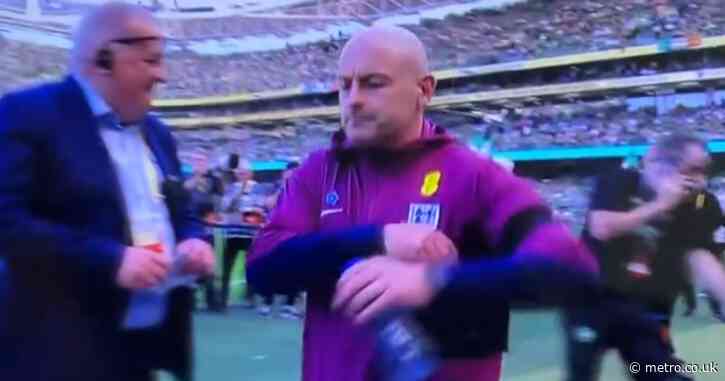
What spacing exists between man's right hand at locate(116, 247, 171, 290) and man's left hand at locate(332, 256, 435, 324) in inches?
23.5

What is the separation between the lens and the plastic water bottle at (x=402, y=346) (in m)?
0.97

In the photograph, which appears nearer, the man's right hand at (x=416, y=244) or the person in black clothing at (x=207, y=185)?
the man's right hand at (x=416, y=244)

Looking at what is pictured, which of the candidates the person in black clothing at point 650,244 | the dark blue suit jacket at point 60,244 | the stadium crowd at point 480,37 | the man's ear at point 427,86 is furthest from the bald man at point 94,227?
the stadium crowd at point 480,37

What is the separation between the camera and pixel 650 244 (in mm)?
3184

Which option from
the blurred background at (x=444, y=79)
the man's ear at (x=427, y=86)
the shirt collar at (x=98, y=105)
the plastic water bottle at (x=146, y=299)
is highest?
the man's ear at (x=427, y=86)

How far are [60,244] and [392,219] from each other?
58 cm

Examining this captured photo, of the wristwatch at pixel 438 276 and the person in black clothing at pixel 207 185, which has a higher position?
the wristwatch at pixel 438 276

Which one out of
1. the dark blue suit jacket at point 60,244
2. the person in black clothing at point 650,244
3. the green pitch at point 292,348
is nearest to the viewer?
the dark blue suit jacket at point 60,244

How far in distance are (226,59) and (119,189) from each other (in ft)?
20.5

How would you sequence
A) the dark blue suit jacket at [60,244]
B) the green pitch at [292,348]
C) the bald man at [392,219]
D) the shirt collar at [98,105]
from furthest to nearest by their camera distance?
the green pitch at [292,348] → the shirt collar at [98,105] → the dark blue suit jacket at [60,244] → the bald man at [392,219]

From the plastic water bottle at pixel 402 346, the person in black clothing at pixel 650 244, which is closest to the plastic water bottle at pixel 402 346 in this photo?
the plastic water bottle at pixel 402 346

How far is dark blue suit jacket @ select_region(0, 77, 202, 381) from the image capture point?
1467 mm

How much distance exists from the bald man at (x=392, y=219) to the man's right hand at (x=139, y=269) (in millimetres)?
298

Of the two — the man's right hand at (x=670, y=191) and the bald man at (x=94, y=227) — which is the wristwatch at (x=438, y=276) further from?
the man's right hand at (x=670, y=191)
